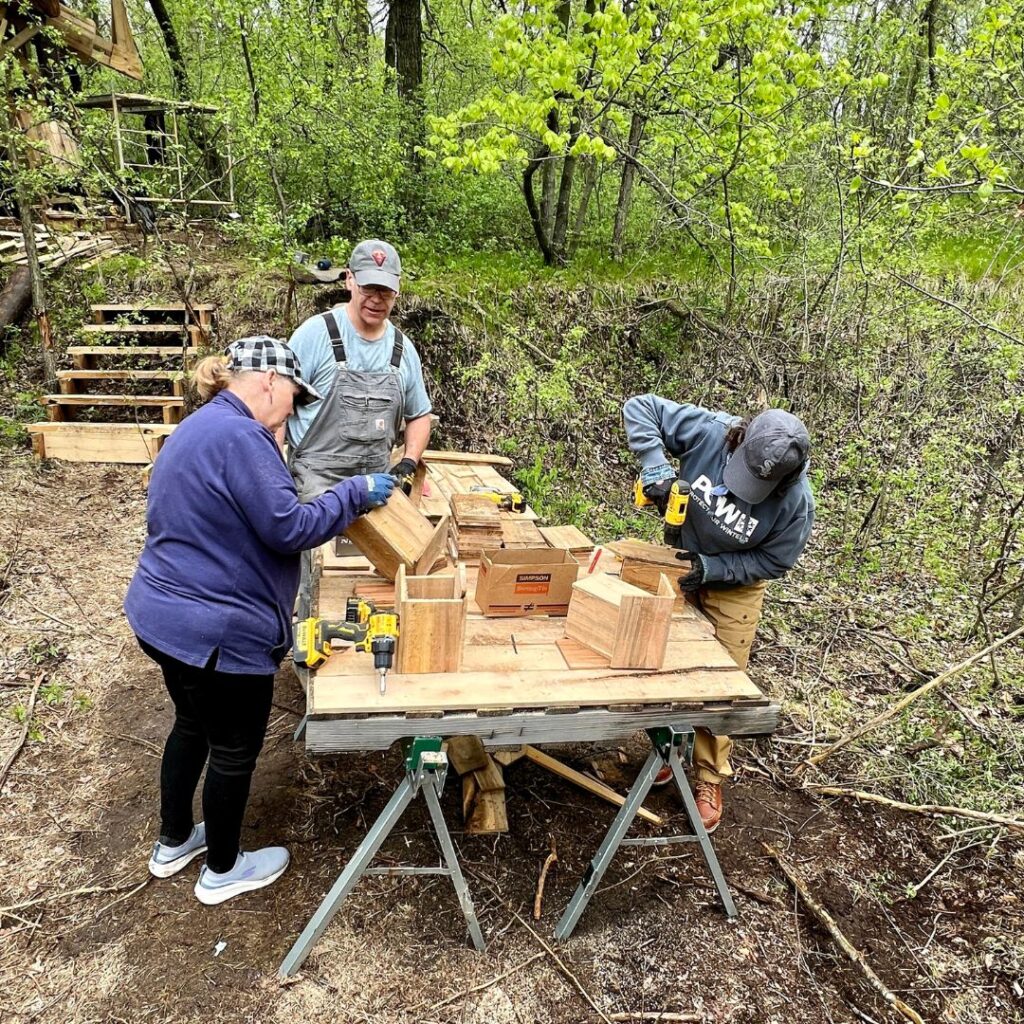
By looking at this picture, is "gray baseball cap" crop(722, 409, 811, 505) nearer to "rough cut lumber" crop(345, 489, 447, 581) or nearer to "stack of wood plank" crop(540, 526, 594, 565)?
"stack of wood plank" crop(540, 526, 594, 565)

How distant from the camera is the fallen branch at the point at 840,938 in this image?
Result: 97.7 inches

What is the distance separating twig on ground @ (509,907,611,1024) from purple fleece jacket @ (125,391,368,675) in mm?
1465

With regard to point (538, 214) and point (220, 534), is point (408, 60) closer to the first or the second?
point (538, 214)

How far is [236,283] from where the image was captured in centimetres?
741

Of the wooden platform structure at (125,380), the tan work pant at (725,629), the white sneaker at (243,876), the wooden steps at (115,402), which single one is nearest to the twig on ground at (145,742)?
the white sneaker at (243,876)

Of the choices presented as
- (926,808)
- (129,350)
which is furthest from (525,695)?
(129,350)

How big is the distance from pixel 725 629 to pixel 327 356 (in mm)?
2365

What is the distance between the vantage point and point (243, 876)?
2.66 meters

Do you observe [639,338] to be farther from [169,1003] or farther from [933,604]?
[169,1003]

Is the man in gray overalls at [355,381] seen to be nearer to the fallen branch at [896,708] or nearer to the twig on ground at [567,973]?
the twig on ground at [567,973]

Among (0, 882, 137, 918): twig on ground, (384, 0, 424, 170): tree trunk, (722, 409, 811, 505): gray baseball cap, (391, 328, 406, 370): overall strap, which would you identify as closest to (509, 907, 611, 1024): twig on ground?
(0, 882, 137, 918): twig on ground

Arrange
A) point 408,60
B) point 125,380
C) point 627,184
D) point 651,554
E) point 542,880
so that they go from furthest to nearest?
1. point 408,60
2. point 627,184
3. point 125,380
4. point 651,554
5. point 542,880

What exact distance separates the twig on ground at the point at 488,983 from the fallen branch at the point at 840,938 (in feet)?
3.83

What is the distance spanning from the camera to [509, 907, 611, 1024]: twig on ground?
2387 millimetres
